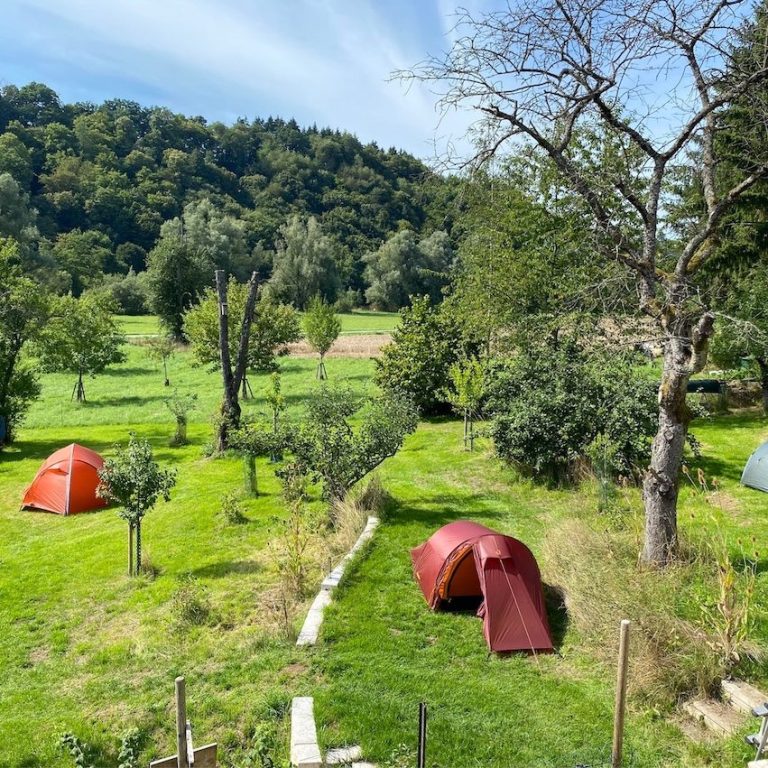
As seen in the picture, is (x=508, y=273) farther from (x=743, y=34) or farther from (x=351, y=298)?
(x=351, y=298)

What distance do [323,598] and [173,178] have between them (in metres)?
88.8

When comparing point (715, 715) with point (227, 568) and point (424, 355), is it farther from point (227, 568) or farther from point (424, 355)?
point (424, 355)

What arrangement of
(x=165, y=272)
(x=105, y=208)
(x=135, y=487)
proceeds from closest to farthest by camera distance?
(x=135, y=487)
(x=165, y=272)
(x=105, y=208)

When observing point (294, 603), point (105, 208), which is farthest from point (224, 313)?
point (105, 208)

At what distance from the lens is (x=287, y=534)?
10.6 meters

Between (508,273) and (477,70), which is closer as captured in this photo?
(477,70)

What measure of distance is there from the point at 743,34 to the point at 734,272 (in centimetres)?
1286

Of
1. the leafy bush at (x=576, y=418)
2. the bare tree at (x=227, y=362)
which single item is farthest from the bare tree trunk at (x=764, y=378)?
the bare tree at (x=227, y=362)

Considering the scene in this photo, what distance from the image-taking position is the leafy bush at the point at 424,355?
2133 cm

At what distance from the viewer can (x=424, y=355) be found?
21406mm

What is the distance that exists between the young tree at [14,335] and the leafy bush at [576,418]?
16315 millimetres

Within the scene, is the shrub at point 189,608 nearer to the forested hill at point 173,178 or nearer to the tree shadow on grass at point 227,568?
the tree shadow on grass at point 227,568

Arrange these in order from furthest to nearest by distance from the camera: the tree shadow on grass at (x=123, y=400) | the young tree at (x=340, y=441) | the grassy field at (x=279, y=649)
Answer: the tree shadow on grass at (x=123, y=400), the young tree at (x=340, y=441), the grassy field at (x=279, y=649)

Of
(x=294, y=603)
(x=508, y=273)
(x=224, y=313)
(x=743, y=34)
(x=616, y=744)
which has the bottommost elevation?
(x=294, y=603)
